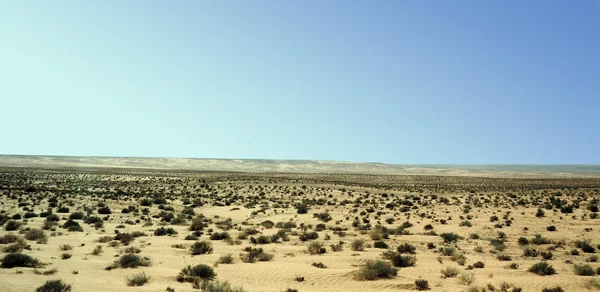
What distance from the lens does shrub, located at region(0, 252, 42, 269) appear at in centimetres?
1291

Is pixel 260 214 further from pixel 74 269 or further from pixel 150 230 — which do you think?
pixel 74 269

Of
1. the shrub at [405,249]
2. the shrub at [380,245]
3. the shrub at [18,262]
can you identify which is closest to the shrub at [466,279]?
the shrub at [405,249]

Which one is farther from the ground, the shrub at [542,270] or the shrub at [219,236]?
the shrub at [542,270]

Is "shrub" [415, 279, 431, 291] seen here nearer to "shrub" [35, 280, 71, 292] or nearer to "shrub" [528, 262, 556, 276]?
"shrub" [528, 262, 556, 276]

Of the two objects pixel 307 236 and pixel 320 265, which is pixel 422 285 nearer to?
pixel 320 265

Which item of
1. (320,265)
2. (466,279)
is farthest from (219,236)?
(466,279)

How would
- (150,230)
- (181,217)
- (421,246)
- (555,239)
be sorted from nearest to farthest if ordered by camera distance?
(421,246) < (555,239) < (150,230) < (181,217)

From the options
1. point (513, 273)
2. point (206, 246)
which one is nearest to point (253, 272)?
point (206, 246)

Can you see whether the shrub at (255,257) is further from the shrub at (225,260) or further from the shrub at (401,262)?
the shrub at (401,262)

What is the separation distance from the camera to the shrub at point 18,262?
42.4 ft

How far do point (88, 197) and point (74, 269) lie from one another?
101 ft

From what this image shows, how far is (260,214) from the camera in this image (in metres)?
32.3

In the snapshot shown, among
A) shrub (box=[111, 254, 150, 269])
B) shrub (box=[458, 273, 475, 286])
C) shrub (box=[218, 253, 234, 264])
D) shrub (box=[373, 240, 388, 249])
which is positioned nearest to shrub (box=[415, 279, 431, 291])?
shrub (box=[458, 273, 475, 286])

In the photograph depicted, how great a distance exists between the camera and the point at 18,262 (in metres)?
13.1
